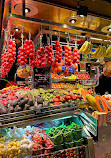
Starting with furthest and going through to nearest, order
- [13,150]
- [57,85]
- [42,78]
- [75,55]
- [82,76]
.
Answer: [82,76]
[57,85]
[42,78]
[75,55]
[13,150]

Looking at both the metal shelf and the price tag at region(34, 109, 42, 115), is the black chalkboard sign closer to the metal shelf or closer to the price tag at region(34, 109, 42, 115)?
the metal shelf

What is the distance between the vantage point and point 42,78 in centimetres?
521

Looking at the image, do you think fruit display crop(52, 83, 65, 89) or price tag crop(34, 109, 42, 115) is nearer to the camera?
price tag crop(34, 109, 42, 115)

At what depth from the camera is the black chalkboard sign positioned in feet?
17.0

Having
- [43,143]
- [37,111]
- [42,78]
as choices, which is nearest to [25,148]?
[43,143]

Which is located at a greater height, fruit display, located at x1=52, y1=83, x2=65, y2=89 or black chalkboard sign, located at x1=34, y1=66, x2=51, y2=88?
black chalkboard sign, located at x1=34, y1=66, x2=51, y2=88

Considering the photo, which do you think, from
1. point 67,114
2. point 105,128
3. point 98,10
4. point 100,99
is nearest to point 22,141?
point 67,114

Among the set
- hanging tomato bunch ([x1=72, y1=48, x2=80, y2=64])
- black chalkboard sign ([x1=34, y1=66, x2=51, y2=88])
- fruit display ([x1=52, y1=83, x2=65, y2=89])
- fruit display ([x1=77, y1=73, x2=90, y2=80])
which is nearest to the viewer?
hanging tomato bunch ([x1=72, y1=48, x2=80, y2=64])

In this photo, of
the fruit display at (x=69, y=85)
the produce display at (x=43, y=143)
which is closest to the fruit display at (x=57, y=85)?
the fruit display at (x=69, y=85)

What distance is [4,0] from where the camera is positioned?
279cm

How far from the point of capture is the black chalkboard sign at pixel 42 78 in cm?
518

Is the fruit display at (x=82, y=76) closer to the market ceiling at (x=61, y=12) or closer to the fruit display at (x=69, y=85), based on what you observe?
the fruit display at (x=69, y=85)

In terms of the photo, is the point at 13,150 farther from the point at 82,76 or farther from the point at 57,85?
the point at 82,76

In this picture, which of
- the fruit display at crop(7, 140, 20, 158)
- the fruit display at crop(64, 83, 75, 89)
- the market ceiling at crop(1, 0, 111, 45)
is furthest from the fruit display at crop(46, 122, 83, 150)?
the fruit display at crop(64, 83, 75, 89)
